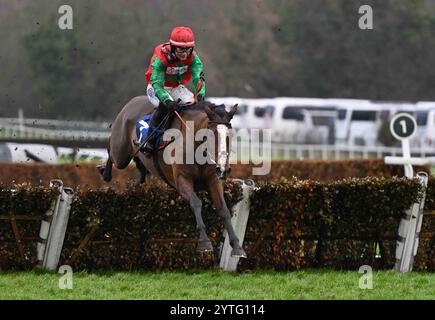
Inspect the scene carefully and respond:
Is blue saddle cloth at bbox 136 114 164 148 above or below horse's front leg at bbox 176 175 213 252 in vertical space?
above

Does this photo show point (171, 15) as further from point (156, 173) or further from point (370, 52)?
point (156, 173)

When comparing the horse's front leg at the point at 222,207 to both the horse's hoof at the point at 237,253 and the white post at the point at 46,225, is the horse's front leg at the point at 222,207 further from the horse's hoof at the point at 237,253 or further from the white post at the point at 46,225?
the white post at the point at 46,225

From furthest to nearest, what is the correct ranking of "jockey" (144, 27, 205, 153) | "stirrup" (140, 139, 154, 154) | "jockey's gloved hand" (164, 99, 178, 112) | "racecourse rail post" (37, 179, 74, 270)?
"stirrup" (140, 139, 154, 154) < "jockey's gloved hand" (164, 99, 178, 112) < "jockey" (144, 27, 205, 153) < "racecourse rail post" (37, 179, 74, 270)

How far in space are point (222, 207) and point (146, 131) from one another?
119 cm

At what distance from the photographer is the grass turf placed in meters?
6.95

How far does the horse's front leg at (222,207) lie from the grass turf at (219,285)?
29 cm

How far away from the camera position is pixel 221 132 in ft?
24.9

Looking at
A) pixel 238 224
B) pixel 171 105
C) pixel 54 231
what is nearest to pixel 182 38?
pixel 171 105

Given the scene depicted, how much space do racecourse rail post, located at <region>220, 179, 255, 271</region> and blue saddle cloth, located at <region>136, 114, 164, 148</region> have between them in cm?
82

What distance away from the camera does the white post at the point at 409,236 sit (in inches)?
330

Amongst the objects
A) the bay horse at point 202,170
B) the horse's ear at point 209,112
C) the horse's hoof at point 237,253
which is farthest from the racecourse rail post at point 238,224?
the horse's ear at point 209,112

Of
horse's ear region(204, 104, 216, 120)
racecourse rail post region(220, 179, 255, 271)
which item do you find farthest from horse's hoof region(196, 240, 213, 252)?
horse's ear region(204, 104, 216, 120)

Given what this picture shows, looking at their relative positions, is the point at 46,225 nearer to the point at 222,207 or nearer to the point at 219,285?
the point at 222,207

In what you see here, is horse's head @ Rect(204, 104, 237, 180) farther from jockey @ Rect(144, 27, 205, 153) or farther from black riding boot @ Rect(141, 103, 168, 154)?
black riding boot @ Rect(141, 103, 168, 154)
